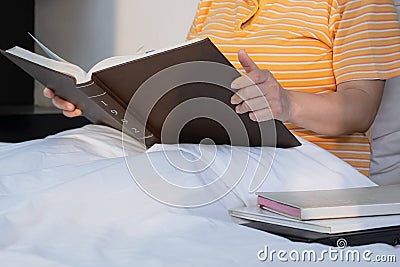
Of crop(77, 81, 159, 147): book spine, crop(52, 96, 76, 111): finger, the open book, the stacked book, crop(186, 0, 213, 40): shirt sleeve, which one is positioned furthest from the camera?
crop(186, 0, 213, 40): shirt sleeve

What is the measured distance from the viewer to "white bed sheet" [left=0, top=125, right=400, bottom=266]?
28.8 inches

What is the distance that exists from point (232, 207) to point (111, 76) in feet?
0.91

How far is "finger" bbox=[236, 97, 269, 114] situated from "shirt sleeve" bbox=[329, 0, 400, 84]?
294 millimetres

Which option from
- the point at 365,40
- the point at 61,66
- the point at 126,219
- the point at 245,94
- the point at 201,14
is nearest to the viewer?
the point at 126,219

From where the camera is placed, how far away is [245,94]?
1.06 m

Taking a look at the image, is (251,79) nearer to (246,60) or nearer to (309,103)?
(246,60)

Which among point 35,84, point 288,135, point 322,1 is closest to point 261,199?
point 288,135

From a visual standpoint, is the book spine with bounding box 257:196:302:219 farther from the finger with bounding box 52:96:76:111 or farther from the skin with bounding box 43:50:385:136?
the finger with bounding box 52:96:76:111

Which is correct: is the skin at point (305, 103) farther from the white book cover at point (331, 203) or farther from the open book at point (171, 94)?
the white book cover at point (331, 203)

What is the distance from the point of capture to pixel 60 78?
1234 mm

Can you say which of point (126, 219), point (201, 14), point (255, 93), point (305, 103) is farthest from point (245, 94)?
point (201, 14)

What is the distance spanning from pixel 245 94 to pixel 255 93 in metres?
0.02

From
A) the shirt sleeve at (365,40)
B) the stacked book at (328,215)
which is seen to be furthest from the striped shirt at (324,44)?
the stacked book at (328,215)

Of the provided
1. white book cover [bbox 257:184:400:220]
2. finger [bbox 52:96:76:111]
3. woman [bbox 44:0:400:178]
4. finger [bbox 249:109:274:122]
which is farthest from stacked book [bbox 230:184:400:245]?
finger [bbox 52:96:76:111]
